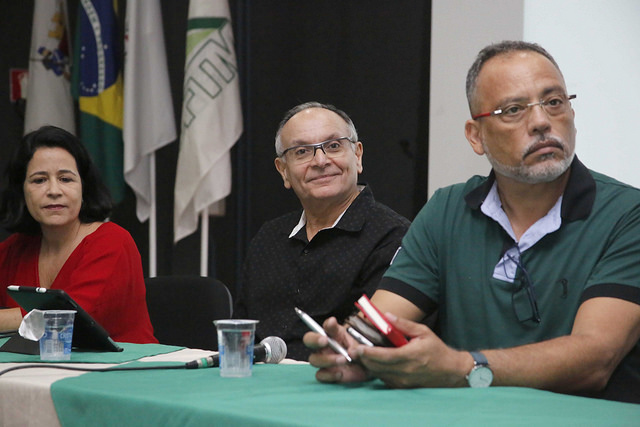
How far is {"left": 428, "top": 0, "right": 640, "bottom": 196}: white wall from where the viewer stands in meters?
2.96

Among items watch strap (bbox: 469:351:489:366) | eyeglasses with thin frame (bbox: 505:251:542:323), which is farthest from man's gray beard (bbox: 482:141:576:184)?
watch strap (bbox: 469:351:489:366)

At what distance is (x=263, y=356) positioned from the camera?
1714mm

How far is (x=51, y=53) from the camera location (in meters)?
4.60

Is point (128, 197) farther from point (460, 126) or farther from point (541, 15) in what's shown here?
point (541, 15)

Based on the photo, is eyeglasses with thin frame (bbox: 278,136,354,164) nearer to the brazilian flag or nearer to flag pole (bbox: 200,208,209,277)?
flag pole (bbox: 200,208,209,277)

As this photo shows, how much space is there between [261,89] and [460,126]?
160 centimetres

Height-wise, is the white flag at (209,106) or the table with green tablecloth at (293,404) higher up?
the white flag at (209,106)

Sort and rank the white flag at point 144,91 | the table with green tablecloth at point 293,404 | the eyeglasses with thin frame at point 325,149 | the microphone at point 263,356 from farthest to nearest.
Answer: the white flag at point 144,91
the eyeglasses with thin frame at point 325,149
the microphone at point 263,356
the table with green tablecloth at point 293,404

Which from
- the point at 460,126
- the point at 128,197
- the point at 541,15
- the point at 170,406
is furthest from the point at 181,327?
the point at 128,197

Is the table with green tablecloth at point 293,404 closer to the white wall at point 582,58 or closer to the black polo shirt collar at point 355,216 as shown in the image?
the black polo shirt collar at point 355,216

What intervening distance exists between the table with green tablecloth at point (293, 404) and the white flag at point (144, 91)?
2942 millimetres

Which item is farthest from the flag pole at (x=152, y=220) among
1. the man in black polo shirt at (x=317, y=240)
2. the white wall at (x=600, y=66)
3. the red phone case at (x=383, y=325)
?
the red phone case at (x=383, y=325)

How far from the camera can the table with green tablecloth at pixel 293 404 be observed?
1.08 metres

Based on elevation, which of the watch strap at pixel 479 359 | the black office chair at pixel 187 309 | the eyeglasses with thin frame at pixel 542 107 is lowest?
the black office chair at pixel 187 309
